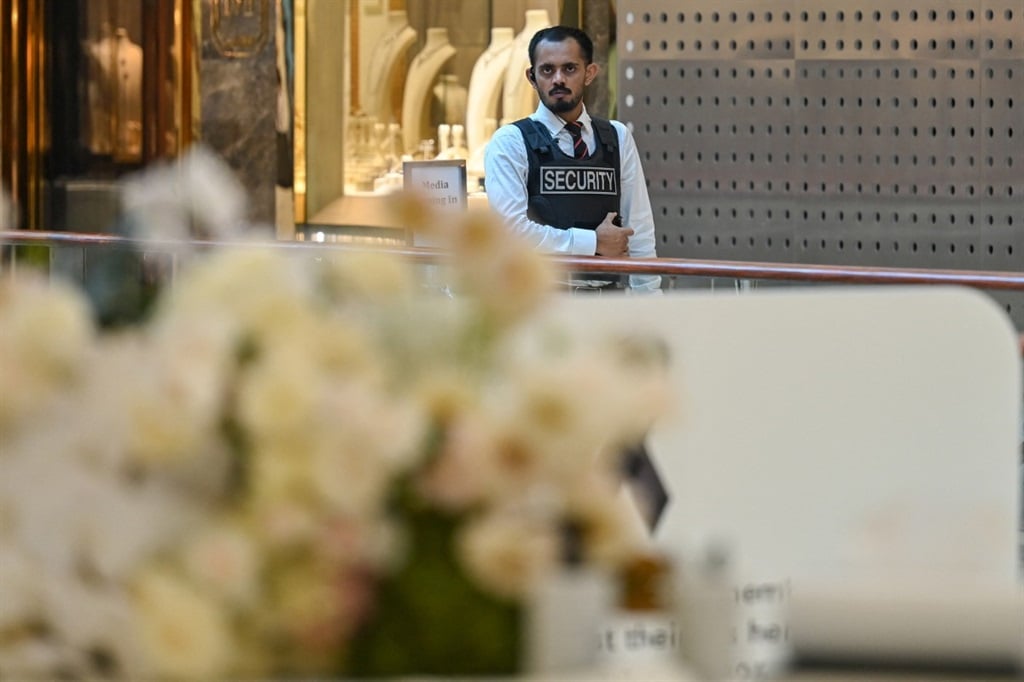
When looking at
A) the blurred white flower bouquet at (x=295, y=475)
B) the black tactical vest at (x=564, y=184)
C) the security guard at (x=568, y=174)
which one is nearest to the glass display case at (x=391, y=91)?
the security guard at (x=568, y=174)

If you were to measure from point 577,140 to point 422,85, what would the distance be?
286 cm

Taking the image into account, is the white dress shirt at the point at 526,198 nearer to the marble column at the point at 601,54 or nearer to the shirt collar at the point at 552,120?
the shirt collar at the point at 552,120

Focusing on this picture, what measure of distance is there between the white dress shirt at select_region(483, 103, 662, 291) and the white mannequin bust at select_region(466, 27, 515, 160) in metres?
2.51

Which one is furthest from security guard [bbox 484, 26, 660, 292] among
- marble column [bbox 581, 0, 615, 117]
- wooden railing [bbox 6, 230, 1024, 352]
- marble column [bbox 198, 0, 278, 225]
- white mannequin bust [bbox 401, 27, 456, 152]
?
marble column [bbox 198, 0, 278, 225]

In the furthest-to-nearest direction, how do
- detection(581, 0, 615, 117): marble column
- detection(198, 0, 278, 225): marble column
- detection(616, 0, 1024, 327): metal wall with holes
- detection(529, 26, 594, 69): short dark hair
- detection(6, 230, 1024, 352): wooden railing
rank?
1. detection(198, 0, 278, 225): marble column
2. detection(581, 0, 615, 117): marble column
3. detection(616, 0, 1024, 327): metal wall with holes
4. detection(529, 26, 594, 69): short dark hair
5. detection(6, 230, 1024, 352): wooden railing

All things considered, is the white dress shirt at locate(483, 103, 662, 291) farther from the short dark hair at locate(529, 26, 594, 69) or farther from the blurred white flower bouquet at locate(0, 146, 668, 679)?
the blurred white flower bouquet at locate(0, 146, 668, 679)

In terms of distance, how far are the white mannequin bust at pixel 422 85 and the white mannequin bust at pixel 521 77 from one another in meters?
0.33

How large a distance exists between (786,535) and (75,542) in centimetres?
98

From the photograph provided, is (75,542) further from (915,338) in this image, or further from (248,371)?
Result: (915,338)

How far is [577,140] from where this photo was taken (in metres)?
6.18

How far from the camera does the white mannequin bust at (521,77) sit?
8.57 metres

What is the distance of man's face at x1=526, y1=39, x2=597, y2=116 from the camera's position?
20.3ft

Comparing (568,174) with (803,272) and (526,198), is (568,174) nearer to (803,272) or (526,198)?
(526,198)

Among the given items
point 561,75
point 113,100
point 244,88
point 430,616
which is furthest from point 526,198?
point 430,616
